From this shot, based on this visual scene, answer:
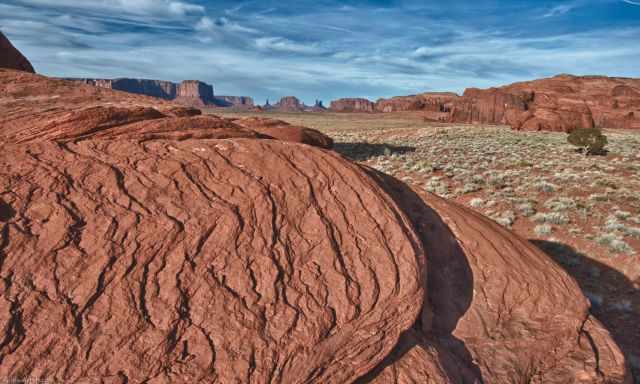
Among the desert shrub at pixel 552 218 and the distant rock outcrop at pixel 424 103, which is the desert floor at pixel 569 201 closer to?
the desert shrub at pixel 552 218

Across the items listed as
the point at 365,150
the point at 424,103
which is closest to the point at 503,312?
the point at 365,150

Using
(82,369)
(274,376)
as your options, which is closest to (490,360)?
(274,376)

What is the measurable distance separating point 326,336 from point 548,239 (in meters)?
10.2

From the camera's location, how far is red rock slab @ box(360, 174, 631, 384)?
4930 millimetres

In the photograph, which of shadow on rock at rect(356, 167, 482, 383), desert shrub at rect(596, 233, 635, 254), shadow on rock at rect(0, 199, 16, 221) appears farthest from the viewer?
desert shrub at rect(596, 233, 635, 254)

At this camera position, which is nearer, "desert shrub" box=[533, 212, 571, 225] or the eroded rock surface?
the eroded rock surface

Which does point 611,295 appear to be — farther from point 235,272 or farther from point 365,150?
point 365,150

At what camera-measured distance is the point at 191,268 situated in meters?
3.88

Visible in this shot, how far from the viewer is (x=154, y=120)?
231 inches

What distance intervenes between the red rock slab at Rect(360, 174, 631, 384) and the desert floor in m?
2.14

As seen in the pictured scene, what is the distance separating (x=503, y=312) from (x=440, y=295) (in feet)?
3.34

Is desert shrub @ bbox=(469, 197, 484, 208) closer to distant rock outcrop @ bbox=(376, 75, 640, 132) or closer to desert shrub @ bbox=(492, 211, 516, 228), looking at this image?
desert shrub @ bbox=(492, 211, 516, 228)

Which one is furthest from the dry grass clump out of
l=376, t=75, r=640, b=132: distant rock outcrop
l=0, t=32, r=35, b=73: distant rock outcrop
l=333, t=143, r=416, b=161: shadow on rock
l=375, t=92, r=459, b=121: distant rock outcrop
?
l=375, t=92, r=459, b=121: distant rock outcrop

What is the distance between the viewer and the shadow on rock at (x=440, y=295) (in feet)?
14.2
